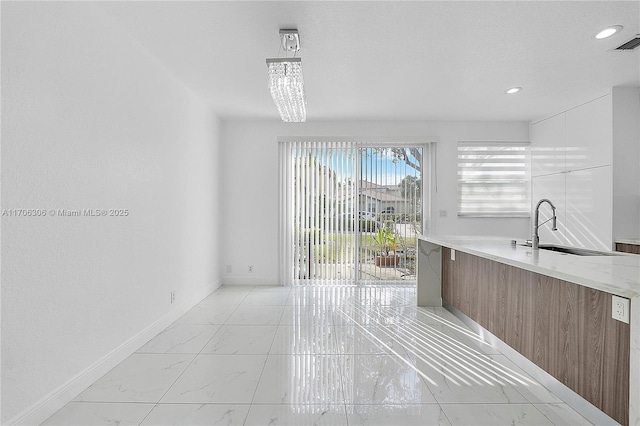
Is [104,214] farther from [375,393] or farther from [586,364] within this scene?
[586,364]

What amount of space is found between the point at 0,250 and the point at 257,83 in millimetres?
2801

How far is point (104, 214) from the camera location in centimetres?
252

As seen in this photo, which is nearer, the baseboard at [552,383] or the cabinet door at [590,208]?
the baseboard at [552,383]

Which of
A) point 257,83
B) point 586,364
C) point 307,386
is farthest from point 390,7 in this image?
point 307,386

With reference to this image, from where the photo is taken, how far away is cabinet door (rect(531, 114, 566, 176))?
473cm

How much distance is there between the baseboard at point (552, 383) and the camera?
1850 mm

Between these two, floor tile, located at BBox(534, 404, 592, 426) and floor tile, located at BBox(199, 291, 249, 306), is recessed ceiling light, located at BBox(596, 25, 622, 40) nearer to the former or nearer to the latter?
floor tile, located at BBox(534, 404, 592, 426)

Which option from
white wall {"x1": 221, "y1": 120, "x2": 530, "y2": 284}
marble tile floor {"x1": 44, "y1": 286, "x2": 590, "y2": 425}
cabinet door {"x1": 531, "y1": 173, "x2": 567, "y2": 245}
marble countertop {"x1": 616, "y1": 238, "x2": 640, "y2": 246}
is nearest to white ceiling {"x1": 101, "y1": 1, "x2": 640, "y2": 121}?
white wall {"x1": 221, "y1": 120, "x2": 530, "y2": 284}

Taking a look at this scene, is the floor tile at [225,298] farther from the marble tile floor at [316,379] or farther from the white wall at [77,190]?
the white wall at [77,190]

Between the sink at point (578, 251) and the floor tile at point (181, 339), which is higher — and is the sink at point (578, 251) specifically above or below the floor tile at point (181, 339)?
above

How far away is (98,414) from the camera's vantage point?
2.01 meters

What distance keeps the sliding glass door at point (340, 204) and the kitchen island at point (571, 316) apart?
2302mm

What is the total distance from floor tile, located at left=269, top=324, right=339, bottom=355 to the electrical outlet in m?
1.88

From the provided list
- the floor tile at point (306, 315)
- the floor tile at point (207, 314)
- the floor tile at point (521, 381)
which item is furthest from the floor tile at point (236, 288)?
the floor tile at point (521, 381)
